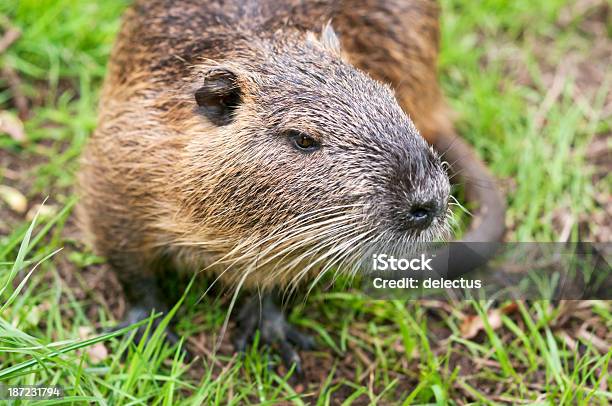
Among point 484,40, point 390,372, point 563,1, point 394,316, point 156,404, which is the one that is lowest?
point 156,404

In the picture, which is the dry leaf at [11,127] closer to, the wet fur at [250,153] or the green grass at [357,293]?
the green grass at [357,293]

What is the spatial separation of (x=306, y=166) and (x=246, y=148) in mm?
242

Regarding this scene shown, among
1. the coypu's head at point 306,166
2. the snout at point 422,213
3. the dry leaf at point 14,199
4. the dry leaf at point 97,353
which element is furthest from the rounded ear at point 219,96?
the dry leaf at point 14,199

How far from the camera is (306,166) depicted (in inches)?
117

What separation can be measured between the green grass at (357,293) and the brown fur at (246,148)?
38 cm

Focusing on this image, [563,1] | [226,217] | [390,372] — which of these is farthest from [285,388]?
[563,1]

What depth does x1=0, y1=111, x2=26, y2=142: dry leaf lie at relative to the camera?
14.9ft

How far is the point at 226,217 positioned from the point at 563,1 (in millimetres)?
3425

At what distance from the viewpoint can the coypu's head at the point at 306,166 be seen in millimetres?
2881

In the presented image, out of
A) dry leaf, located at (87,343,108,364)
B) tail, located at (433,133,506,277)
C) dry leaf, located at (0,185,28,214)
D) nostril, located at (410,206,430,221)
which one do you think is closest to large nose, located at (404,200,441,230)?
nostril, located at (410,206,430,221)

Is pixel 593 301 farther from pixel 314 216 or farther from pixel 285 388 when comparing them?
pixel 314 216


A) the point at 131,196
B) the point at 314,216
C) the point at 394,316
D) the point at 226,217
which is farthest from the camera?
the point at 394,316

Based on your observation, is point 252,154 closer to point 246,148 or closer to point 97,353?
point 246,148

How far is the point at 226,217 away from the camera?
3152mm
